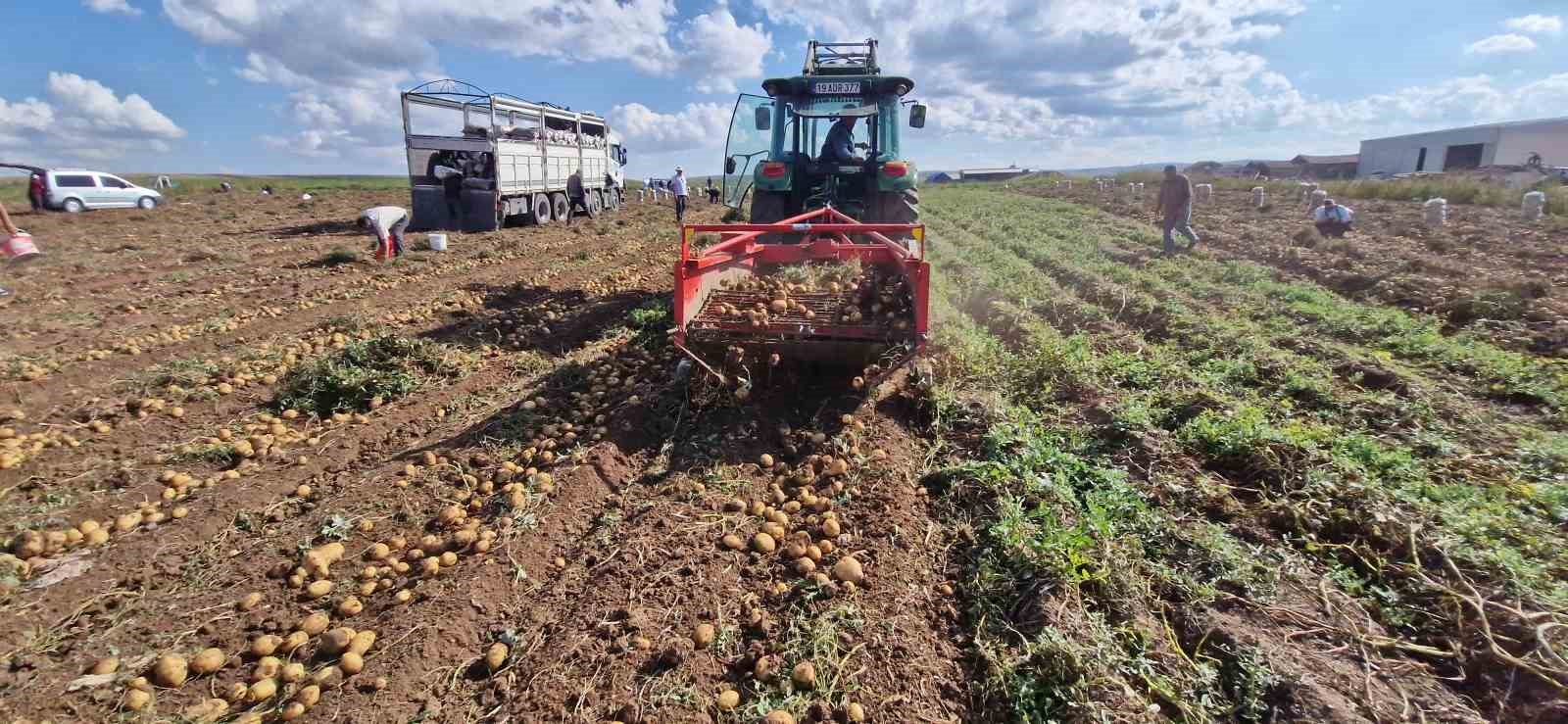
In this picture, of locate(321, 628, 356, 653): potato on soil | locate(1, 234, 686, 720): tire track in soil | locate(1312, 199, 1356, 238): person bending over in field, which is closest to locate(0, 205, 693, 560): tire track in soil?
locate(1, 234, 686, 720): tire track in soil

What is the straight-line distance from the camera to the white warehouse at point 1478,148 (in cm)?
3872

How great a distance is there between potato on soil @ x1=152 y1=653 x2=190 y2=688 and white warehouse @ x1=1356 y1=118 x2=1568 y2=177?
183 ft

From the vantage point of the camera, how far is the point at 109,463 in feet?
13.6

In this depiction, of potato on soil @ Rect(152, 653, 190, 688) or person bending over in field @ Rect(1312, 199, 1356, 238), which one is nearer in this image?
potato on soil @ Rect(152, 653, 190, 688)

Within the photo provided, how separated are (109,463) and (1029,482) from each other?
5424 millimetres

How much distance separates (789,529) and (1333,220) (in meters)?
14.7

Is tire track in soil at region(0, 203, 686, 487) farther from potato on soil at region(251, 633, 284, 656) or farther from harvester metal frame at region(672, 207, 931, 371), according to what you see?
harvester metal frame at region(672, 207, 931, 371)

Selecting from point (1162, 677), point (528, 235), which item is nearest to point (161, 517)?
point (1162, 677)

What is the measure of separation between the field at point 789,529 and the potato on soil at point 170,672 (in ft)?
0.04

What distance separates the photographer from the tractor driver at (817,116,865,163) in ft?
26.2

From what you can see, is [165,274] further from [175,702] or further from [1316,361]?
[1316,361]

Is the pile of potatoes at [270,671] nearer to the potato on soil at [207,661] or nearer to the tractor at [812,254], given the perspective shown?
the potato on soil at [207,661]

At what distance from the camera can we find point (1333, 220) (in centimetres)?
1310

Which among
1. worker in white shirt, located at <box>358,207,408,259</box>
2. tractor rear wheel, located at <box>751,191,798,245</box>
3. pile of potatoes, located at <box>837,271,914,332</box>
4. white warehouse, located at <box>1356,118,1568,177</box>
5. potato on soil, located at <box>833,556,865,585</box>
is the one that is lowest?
potato on soil, located at <box>833,556,865,585</box>
